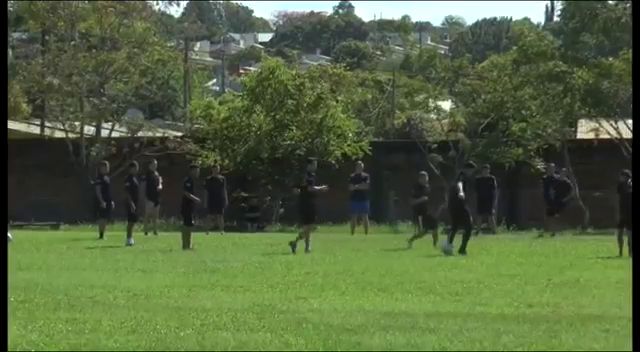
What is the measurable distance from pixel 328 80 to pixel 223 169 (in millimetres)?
2958

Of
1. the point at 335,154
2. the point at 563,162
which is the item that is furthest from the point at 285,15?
the point at 335,154

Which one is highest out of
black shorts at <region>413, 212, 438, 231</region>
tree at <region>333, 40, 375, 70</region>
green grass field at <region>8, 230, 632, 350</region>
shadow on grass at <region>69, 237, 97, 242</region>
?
tree at <region>333, 40, 375, 70</region>

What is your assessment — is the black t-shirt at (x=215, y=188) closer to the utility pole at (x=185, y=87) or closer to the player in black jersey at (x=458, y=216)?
the utility pole at (x=185, y=87)

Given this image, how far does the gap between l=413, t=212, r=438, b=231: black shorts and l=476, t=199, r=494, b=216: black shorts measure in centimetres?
167

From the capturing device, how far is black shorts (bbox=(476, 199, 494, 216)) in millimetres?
21953

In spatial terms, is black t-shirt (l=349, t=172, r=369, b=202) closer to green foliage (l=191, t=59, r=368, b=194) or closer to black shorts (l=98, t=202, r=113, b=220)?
green foliage (l=191, t=59, r=368, b=194)

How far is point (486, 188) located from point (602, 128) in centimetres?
630

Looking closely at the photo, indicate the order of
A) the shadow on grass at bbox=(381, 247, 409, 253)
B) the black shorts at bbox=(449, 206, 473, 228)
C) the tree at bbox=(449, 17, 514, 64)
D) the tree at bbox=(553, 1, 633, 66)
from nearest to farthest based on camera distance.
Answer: the tree at bbox=(553, 1, 633, 66) → the tree at bbox=(449, 17, 514, 64) → the black shorts at bbox=(449, 206, 473, 228) → the shadow on grass at bbox=(381, 247, 409, 253)

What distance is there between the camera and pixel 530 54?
16.1 metres

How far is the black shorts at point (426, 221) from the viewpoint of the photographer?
19967 millimetres

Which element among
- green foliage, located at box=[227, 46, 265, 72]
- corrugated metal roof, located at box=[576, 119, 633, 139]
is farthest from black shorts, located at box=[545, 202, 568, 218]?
green foliage, located at box=[227, 46, 265, 72]

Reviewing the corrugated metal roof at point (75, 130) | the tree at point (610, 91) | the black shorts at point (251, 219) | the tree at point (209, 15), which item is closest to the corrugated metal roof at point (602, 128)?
the tree at point (610, 91)

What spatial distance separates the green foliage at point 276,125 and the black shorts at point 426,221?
4.12m

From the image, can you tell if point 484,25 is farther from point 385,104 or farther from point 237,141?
point 385,104
